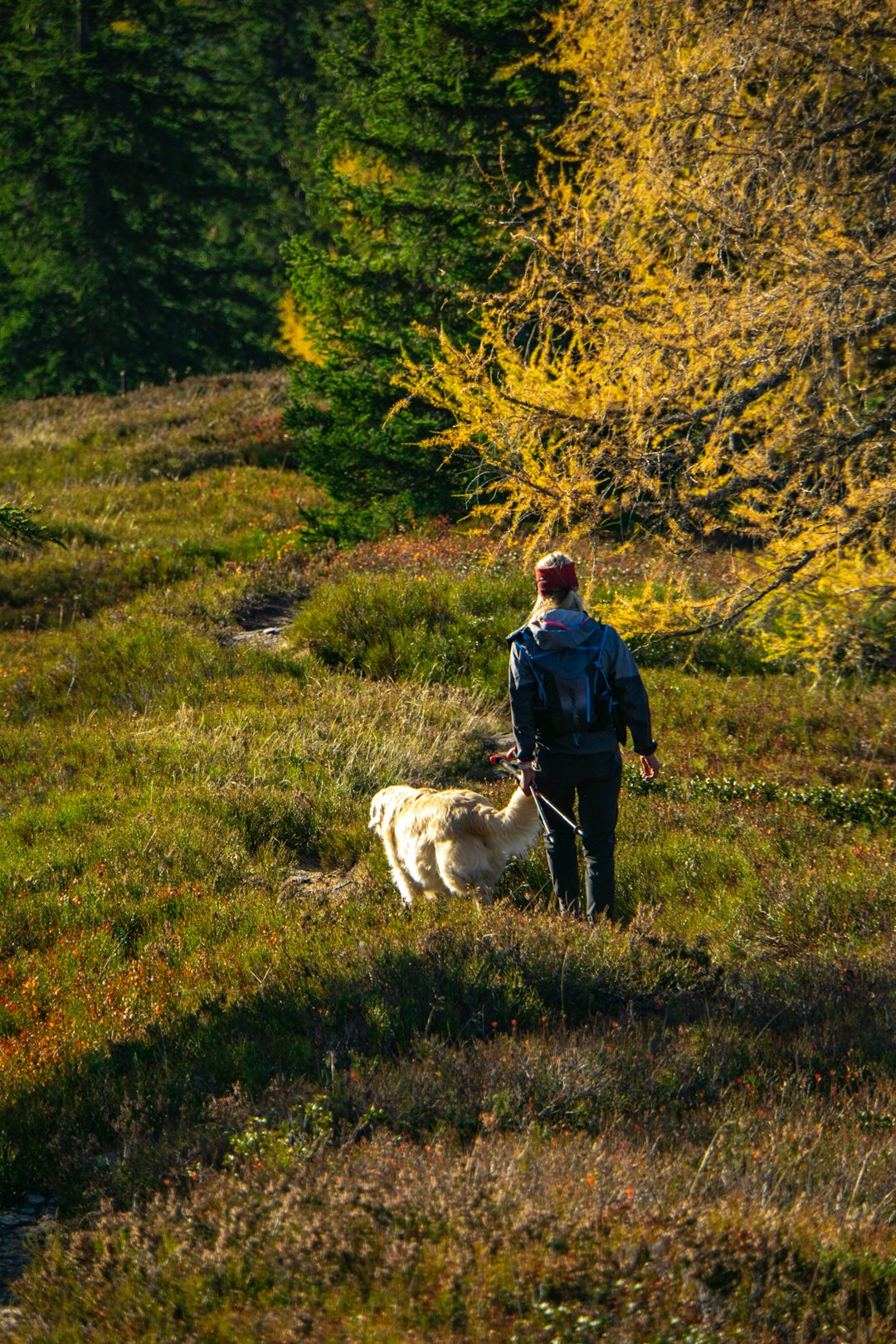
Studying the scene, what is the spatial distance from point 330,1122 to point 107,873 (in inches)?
143

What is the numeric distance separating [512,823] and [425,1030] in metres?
1.57

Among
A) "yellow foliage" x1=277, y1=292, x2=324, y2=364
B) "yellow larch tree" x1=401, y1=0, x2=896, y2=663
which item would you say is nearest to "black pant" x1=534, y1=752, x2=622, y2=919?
"yellow larch tree" x1=401, y1=0, x2=896, y2=663

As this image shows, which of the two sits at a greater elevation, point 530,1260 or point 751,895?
point 530,1260

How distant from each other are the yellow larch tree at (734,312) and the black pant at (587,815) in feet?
8.25

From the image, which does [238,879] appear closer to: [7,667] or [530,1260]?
[530,1260]

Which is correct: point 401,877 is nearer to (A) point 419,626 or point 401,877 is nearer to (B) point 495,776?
(B) point 495,776

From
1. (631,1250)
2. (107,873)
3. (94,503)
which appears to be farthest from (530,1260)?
(94,503)

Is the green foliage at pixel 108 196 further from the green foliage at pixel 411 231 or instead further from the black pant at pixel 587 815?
the black pant at pixel 587 815

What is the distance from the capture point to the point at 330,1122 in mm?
3719

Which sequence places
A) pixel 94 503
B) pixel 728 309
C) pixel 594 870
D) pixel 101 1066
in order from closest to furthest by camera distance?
pixel 101 1066 < pixel 594 870 < pixel 728 309 < pixel 94 503

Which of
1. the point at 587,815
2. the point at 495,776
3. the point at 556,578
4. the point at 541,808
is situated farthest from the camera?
the point at 495,776

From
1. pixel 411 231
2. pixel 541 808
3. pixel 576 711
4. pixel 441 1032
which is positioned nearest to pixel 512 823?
pixel 541 808

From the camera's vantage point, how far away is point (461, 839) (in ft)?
19.5

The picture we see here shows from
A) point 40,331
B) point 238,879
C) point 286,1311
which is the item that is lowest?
point 238,879
